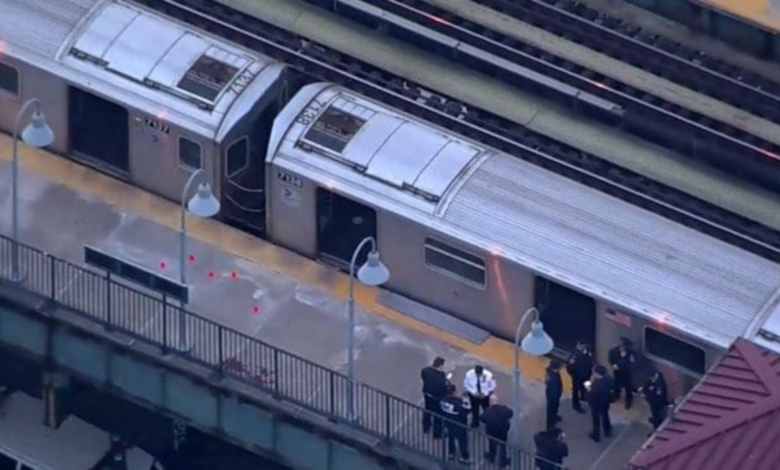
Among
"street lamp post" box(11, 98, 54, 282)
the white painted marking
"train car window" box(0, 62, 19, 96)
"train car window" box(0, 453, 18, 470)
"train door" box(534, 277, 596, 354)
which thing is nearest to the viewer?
the white painted marking

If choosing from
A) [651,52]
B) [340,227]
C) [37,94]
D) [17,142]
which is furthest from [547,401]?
[651,52]

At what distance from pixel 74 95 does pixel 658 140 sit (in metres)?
11.6

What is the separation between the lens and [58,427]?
77250mm

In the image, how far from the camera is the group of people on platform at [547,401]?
2781 inches

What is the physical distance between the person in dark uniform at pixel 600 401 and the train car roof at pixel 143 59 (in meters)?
9.64

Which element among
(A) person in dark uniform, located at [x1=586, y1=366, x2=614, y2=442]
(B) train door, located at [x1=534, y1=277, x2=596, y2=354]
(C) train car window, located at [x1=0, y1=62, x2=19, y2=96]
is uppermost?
(C) train car window, located at [x1=0, y1=62, x2=19, y2=96]

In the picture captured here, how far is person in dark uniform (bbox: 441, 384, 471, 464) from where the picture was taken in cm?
7100

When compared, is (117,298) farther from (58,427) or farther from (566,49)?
(566,49)

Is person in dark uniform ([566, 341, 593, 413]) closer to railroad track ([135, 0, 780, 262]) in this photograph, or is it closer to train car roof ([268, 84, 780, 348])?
train car roof ([268, 84, 780, 348])

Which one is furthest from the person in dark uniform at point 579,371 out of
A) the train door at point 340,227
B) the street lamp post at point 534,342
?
the train door at point 340,227

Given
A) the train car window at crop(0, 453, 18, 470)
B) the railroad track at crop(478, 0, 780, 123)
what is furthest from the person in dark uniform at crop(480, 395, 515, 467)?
the railroad track at crop(478, 0, 780, 123)

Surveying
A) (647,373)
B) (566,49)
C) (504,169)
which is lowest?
(647,373)

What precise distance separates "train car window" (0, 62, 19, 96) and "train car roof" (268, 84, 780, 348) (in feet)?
19.1

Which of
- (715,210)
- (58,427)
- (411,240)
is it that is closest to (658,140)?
(715,210)
